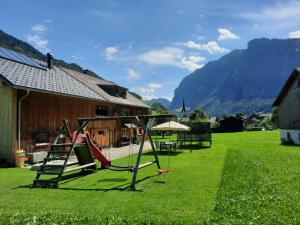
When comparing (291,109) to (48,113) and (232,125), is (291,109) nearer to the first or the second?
(48,113)

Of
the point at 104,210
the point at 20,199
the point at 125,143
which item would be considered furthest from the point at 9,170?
the point at 125,143

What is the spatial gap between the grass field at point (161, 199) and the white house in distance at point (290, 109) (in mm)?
19632

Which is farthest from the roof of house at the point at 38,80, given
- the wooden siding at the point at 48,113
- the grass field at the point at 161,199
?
the grass field at the point at 161,199

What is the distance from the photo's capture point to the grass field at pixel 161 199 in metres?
6.00

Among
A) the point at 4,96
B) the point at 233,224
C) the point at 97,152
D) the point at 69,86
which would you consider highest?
the point at 69,86

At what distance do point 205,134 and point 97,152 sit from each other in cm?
1583

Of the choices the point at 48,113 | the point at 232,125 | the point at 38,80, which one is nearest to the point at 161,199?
the point at 48,113

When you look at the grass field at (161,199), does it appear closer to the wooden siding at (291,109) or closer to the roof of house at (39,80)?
the roof of house at (39,80)

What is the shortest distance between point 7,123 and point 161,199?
9689 millimetres

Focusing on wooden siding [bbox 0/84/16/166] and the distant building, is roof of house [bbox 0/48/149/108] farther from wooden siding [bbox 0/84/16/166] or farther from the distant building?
the distant building

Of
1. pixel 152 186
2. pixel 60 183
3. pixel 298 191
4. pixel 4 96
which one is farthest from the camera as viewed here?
pixel 4 96

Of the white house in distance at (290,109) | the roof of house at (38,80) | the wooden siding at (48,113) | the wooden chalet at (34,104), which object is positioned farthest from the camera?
the white house in distance at (290,109)

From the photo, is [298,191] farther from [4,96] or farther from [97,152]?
[4,96]

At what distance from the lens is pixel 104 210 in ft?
21.6
